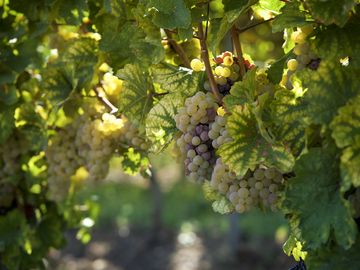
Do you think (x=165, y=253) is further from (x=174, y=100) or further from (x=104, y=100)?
(x=174, y=100)

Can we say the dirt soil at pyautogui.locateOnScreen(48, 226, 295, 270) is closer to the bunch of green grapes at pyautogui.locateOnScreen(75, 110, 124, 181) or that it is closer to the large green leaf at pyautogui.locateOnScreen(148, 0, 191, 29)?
the bunch of green grapes at pyautogui.locateOnScreen(75, 110, 124, 181)

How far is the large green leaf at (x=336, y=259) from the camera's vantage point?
108 cm

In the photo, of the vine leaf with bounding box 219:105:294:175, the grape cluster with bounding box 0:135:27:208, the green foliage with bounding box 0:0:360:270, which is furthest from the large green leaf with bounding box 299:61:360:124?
the grape cluster with bounding box 0:135:27:208

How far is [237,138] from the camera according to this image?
1136 mm

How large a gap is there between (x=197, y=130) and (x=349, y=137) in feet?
1.28

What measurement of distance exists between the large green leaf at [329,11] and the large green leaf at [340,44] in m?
0.07

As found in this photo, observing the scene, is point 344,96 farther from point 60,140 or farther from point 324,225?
point 60,140

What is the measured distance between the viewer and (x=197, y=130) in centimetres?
129

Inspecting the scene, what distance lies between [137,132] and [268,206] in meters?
0.49

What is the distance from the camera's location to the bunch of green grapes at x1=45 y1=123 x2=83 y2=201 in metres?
1.88

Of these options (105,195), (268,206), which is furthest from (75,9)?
(105,195)

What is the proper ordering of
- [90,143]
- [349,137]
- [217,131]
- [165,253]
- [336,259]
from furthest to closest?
1. [165,253]
2. [90,143]
3. [217,131]
4. [336,259]
5. [349,137]

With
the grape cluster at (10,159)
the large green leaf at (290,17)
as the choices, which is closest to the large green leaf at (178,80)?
the large green leaf at (290,17)

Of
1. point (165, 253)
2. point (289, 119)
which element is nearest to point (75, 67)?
point (289, 119)
